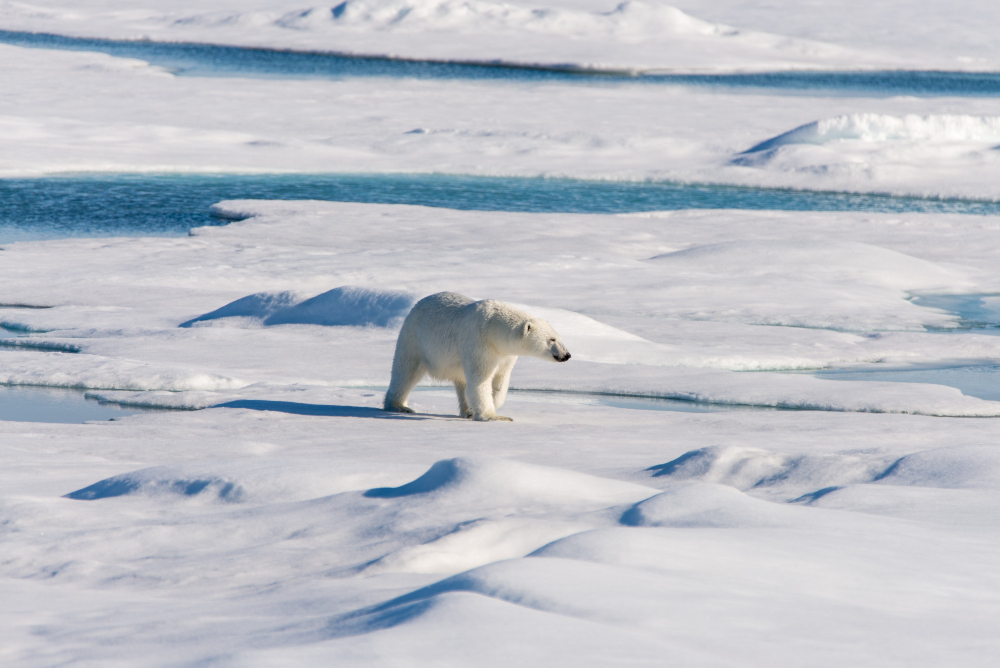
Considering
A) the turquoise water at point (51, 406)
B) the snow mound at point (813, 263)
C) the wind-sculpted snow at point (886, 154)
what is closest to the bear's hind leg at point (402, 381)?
the turquoise water at point (51, 406)

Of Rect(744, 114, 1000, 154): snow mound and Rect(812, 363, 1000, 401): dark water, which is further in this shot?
Rect(744, 114, 1000, 154): snow mound

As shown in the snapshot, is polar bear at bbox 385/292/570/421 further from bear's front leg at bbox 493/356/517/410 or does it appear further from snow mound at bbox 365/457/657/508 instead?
snow mound at bbox 365/457/657/508

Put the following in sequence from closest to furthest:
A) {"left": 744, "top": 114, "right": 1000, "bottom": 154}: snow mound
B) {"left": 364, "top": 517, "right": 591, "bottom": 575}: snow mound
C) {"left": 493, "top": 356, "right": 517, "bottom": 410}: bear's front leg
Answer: {"left": 364, "top": 517, "right": 591, "bottom": 575}: snow mound, {"left": 493, "top": 356, "right": 517, "bottom": 410}: bear's front leg, {"left": 744, "top": 114, "right": 1000, "bottom": 154}: snow mound

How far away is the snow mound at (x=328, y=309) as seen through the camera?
7875 mm

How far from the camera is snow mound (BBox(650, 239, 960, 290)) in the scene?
33.6 ft

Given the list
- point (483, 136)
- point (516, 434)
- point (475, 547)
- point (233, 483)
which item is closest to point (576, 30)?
point (483, 136)

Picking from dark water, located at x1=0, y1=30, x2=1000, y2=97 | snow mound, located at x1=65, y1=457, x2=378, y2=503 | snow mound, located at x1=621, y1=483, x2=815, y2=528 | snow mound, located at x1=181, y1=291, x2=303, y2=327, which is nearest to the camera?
snow mound, located at x1=621, y1=483, x2=815, y2=528

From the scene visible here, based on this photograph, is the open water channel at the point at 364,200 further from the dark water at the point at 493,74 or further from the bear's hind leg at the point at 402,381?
the dark water at the point at 493,74

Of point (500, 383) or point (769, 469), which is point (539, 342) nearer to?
point (500, 383)

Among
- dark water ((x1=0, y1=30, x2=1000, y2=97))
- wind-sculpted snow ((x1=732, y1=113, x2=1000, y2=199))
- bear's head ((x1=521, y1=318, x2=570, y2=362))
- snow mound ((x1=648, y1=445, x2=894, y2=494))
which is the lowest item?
snow mound ((x1=648, y1=445, x2=894, y2=494))

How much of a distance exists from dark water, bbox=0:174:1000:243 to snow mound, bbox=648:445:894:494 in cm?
1039

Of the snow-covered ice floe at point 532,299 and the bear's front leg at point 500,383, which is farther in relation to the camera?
the snow-covered ice floe at point 532,299

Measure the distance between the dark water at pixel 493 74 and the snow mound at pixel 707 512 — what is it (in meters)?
26.9

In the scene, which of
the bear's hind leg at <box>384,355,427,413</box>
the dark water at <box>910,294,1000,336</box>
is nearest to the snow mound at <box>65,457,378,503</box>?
the bear's hind leg at <box>384,355,427,413</box>
